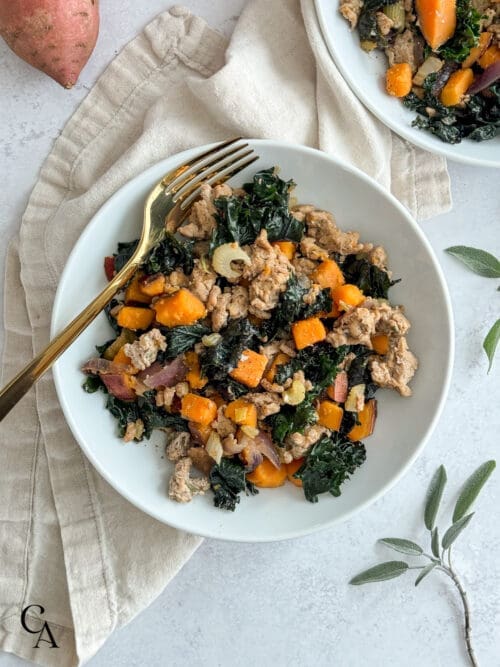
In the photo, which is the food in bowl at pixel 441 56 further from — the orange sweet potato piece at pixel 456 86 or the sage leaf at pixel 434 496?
the sage leaf at pixel 434 496

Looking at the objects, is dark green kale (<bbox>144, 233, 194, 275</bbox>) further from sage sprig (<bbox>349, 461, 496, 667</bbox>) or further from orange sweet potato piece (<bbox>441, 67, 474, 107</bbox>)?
sage sprig (<bbox>349, 461, 496, 667</bbox>)

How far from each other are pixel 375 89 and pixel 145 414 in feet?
6.22

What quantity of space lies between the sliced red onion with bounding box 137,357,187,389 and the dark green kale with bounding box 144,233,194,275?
0.41m

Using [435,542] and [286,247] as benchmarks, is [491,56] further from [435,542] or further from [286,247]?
[435,542]

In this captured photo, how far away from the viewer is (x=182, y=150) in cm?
333

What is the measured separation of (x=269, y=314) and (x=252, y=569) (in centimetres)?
143

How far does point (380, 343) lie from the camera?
3.20 m

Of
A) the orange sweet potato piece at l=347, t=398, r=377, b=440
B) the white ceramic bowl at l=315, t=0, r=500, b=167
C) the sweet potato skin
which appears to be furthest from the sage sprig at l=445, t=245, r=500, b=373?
the sweet potato skin

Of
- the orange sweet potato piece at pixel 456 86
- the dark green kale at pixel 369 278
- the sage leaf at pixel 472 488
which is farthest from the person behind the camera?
the sage leaf at pixel 472 488

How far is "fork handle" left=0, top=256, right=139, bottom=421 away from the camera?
273cm

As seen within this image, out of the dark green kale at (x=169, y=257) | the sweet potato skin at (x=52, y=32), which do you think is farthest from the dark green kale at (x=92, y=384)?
the sweet potato skin at (x=52, y=32)

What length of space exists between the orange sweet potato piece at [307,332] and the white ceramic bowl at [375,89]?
3.34ft

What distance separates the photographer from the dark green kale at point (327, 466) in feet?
10.2

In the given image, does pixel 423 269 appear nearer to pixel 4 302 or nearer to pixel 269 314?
pixel 269 314
